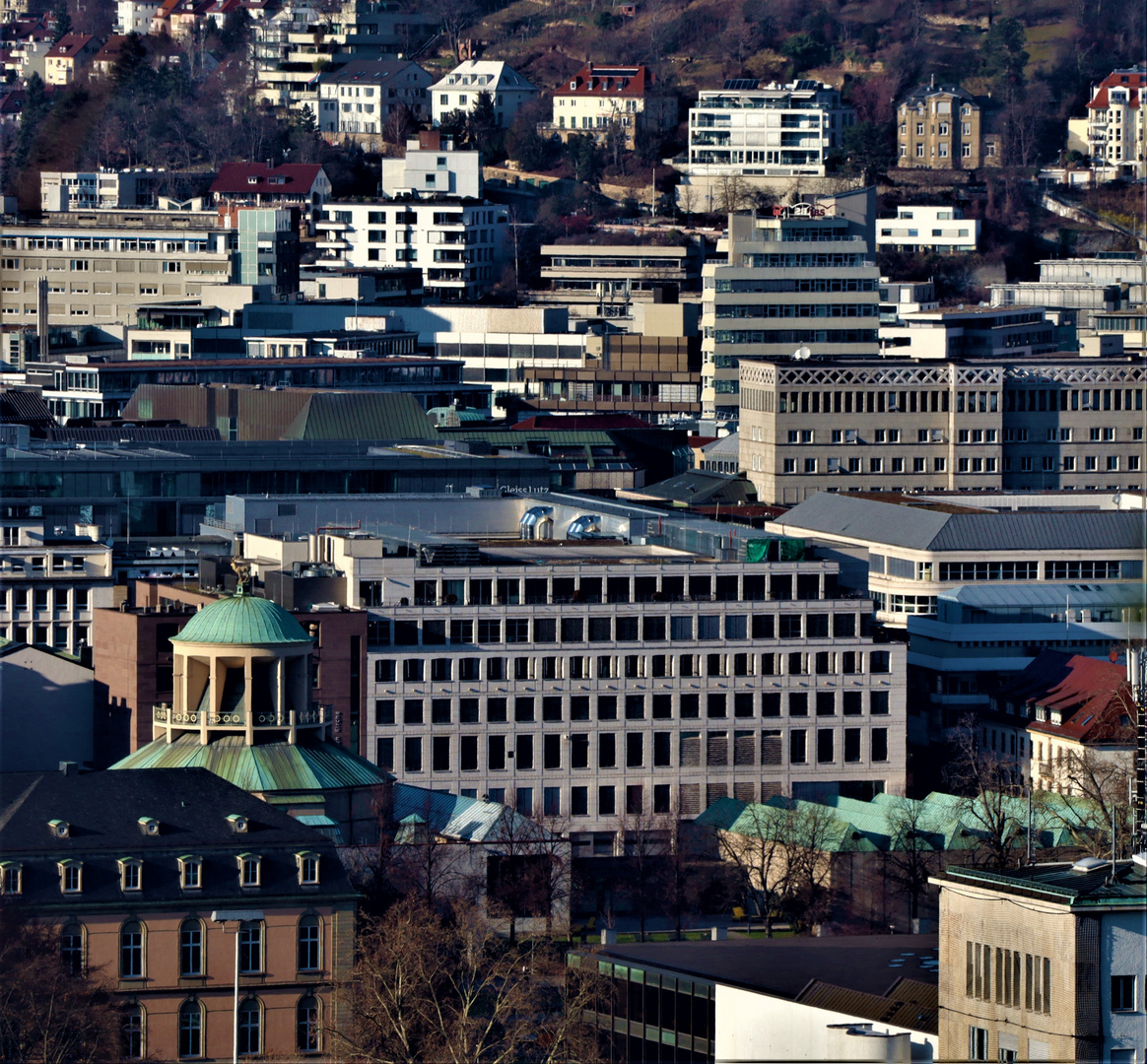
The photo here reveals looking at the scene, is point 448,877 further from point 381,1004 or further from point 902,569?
point 902,569

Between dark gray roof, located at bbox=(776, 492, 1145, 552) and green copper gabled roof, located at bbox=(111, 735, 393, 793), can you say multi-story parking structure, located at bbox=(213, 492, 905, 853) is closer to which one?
dark gray roof, located at bbox=(776, 492, 1145, 552)

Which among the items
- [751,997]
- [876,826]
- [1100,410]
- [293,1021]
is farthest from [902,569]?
[751,997]

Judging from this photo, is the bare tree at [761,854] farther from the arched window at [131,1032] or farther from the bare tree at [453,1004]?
the arched window at [131,1032]

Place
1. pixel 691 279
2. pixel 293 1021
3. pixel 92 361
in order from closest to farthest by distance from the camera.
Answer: pixel 293 1021 → pixel 92 361 → pixel 691 279

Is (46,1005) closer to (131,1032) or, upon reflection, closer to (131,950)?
(131,1032)

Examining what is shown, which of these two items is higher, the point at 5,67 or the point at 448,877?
the point at 5,67

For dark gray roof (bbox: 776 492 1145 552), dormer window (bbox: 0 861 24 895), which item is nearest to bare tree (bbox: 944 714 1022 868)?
dark gray roof (bbox: 776 492 1145 552)

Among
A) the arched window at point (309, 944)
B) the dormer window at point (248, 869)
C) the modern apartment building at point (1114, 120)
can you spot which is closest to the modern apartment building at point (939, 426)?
the dormer window at point (248, 869)
